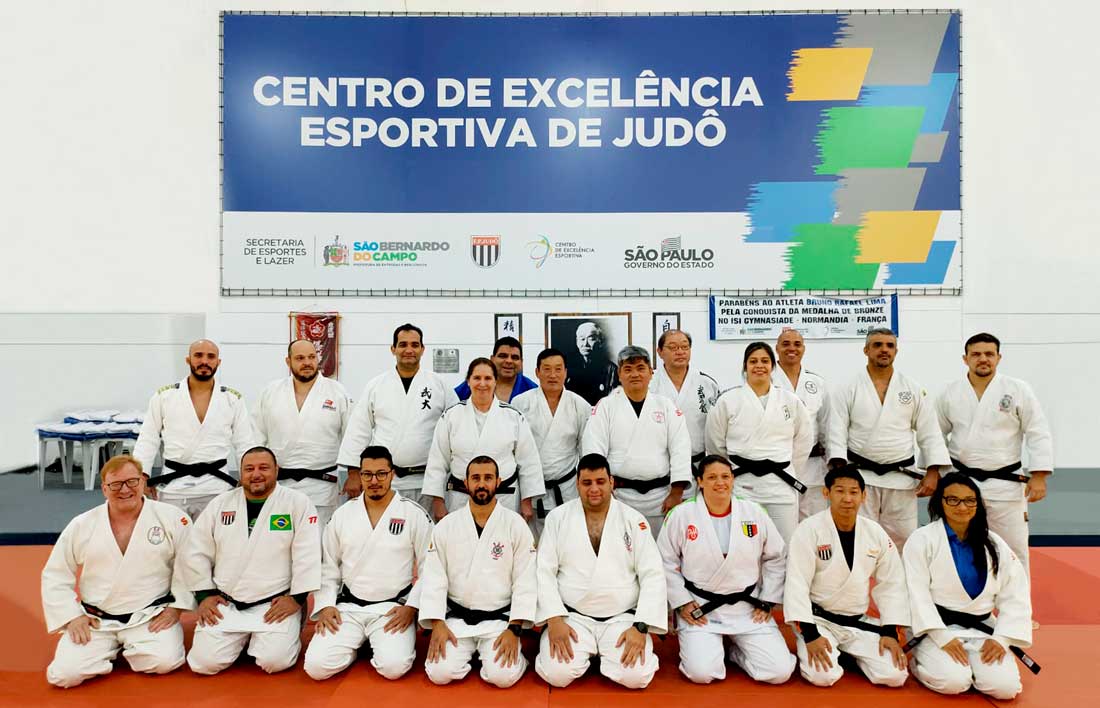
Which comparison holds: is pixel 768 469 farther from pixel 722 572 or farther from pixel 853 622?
pixel 853 622

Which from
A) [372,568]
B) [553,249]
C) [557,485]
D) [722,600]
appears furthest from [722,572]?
[553,249]

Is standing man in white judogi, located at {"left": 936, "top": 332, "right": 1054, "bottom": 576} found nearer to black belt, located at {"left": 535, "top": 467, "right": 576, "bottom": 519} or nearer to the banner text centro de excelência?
black belt, located at {"left": 535, "top": 467, "right": 576, "bottom": 519}

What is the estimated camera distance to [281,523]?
12.1 feet

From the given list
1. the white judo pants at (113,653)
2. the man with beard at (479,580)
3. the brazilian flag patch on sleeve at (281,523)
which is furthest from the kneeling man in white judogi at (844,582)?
the white judo pants at (113,653)

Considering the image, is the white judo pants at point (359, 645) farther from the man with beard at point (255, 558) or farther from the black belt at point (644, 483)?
the black belt at point (644, 483)

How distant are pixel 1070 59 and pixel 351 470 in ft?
24.0

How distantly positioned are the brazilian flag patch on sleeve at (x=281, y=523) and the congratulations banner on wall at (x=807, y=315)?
13.2ft

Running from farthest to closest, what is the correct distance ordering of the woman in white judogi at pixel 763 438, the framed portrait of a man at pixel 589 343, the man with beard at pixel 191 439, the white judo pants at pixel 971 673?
1. the framed portrait of a man at pixel 589 343
2. the man with beard at pixel 191 439
3. the woman in white judogi at pixel 763 438
4. the white judo pants at pixel 971 673

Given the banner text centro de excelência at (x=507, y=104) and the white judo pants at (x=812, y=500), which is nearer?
the white judo pants at (x=812, y=500)

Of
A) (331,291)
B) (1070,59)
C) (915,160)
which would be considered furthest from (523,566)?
(1070,59)

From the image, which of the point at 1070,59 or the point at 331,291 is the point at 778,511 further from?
the point at 1070,59

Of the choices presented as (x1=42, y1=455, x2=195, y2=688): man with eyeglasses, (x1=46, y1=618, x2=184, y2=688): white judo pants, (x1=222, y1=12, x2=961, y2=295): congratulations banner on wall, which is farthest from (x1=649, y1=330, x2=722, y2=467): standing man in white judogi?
(x1=46, y1=618, x2=184, y2=688): white judo pants

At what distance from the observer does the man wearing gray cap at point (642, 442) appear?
406cm

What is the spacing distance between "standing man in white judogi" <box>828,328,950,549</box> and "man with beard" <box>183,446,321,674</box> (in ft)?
A: 10.0
